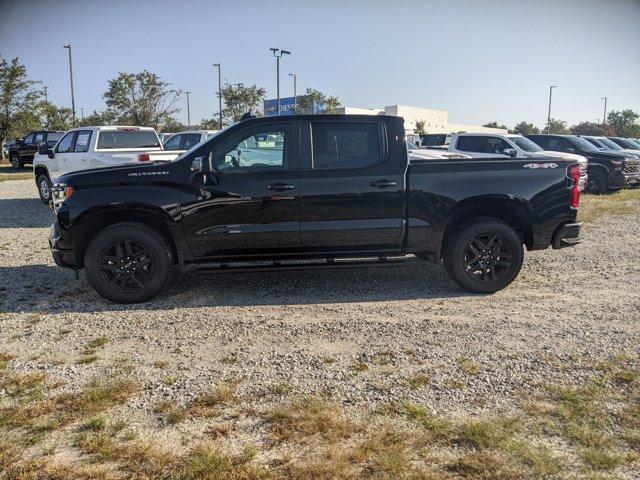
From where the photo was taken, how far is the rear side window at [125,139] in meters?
11.6

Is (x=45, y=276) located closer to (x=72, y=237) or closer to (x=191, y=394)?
(x=72, y=237)

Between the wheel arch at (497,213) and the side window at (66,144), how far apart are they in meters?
9.83

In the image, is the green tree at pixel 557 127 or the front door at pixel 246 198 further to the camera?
the green tree at pixel 557 127

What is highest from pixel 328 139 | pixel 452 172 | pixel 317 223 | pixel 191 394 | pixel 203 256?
pixel 328 139

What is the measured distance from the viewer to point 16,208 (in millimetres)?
12562

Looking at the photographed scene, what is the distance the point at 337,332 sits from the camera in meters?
4.64

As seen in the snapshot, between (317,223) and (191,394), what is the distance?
2468mm

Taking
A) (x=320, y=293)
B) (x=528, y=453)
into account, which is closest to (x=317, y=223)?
(x=320, y=293)

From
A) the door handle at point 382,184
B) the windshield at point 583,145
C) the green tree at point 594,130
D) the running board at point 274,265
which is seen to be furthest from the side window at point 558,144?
the green tree at point 594,130

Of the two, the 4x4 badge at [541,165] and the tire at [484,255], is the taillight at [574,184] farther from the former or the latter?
the tire at [484,255]

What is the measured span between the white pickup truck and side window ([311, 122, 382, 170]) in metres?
6.06

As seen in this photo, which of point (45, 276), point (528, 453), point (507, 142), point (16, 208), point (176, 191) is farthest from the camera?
point (507, 142)

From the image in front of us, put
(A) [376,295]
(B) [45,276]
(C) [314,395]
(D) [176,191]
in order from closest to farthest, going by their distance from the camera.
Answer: (C) [314,395]
(D) [176,191]
(A) [376,295]
(B) [45,276]

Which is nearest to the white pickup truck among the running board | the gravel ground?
the gravel ground
